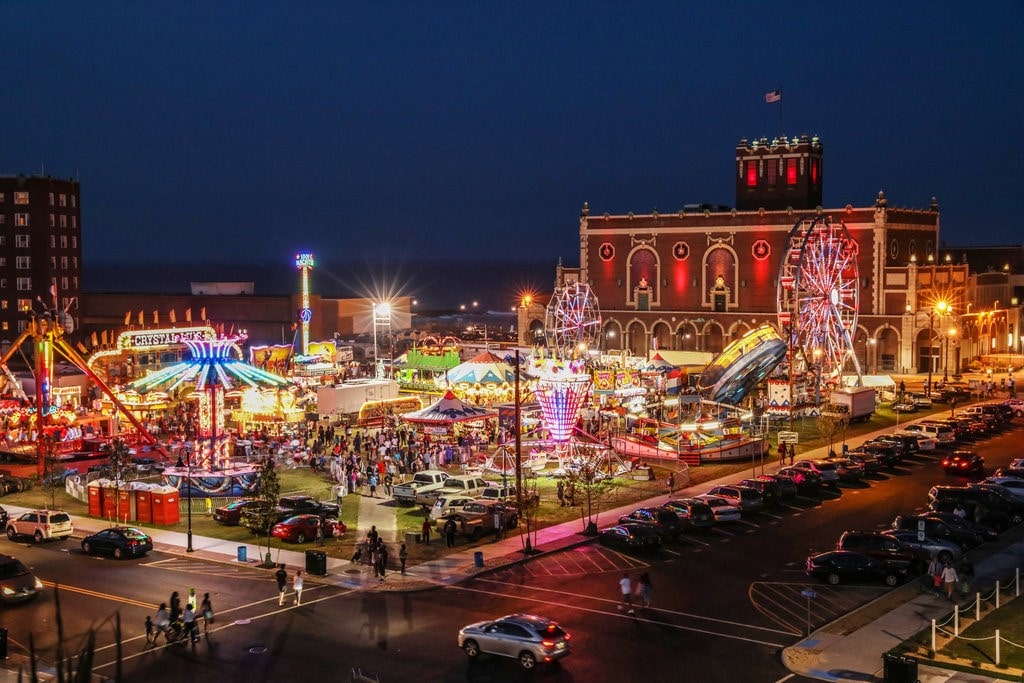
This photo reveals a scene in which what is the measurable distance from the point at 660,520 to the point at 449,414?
20193 mm

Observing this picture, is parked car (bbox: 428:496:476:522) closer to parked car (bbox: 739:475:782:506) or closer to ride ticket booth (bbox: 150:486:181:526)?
ride ticket booth (bbox: 150:486:181:526)

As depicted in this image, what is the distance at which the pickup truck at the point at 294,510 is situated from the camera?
39.8 metres

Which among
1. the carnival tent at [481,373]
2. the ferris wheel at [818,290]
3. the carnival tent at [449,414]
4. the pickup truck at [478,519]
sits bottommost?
the pickup truck at [478,519]

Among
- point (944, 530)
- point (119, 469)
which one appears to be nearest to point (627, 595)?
point (944, 530)

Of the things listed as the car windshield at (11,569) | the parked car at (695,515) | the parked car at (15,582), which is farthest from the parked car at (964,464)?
the car windshield at (11,569)

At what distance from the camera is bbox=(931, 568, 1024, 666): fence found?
1031 inches

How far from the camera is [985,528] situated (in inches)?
1506

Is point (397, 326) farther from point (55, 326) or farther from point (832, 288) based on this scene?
point (55, 326)

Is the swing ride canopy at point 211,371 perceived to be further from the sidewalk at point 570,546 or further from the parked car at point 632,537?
the parked car at point 632,537

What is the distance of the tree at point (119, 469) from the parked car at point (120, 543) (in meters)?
5.38

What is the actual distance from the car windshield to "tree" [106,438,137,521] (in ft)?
35.8

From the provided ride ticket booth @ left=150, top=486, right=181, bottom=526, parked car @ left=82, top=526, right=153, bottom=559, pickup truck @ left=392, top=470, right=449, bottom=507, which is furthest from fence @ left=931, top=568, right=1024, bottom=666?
ride ticket booth @ left=150, top=486, right=181, bottom=526

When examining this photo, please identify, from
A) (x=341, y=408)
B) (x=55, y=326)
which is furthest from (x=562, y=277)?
(x=55, y=326)

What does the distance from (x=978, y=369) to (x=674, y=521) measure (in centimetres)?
6054
